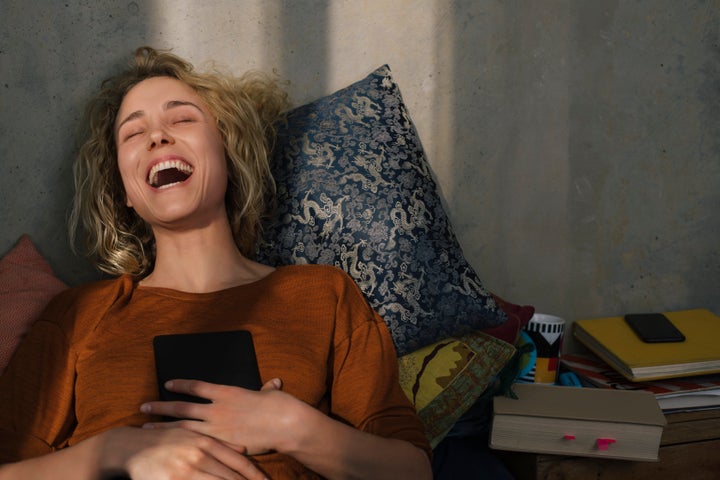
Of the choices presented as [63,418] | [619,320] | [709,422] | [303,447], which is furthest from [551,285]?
[63,418]

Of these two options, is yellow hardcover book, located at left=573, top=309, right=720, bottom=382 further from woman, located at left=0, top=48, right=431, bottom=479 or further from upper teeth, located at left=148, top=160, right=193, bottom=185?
upper teeth, located at left=148, top=160, right=193, bottom=185

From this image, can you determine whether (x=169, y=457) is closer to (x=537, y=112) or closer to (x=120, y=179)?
(x=120, y=179)

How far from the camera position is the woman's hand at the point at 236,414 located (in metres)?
1.23

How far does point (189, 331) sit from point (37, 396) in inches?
11.1

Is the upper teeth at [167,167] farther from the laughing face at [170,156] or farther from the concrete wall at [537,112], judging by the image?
the concrete wall at [537,112]

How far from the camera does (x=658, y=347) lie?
195 centimetres

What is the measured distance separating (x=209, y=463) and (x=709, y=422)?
1.20 metres

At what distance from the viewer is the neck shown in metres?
1.48

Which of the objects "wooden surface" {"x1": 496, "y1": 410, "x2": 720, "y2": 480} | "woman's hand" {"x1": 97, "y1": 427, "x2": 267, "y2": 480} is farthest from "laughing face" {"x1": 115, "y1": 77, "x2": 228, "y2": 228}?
"wooden surface" {"x1": 496, "y1": 410, "x2": 720, "y2": 480}

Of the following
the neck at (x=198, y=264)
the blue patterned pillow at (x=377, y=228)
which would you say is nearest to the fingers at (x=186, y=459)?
the neck at (x=198, y=264)

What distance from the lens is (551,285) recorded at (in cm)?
216

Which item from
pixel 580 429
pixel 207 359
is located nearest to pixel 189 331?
pixel 207 359

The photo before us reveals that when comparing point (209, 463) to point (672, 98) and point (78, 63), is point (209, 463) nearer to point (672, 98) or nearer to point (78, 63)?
point (78, 63)

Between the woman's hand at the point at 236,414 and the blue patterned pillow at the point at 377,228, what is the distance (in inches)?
15.0
